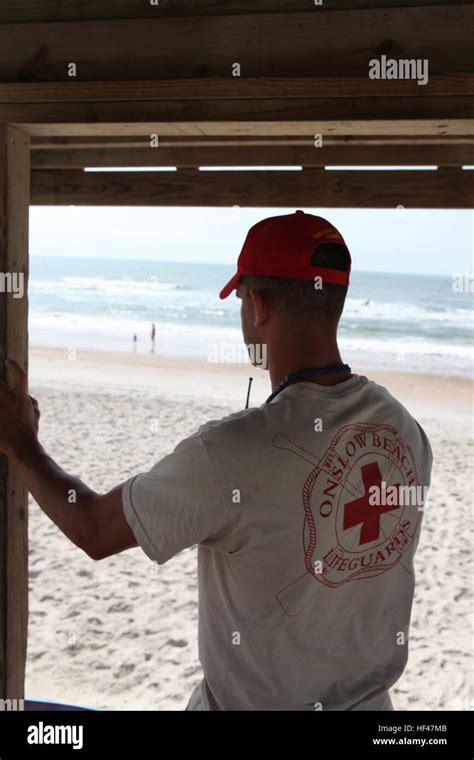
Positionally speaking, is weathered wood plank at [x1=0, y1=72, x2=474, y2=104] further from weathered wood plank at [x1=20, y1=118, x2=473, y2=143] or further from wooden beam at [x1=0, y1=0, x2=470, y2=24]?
wooden beam at [x1=0, y1=0, x2=470, y2=24]

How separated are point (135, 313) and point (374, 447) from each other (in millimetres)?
26637

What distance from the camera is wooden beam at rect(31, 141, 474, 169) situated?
2893mm

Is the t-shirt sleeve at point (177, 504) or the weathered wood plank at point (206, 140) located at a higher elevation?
the weathered wood plank at point (206, 140)

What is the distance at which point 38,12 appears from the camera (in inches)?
70.1

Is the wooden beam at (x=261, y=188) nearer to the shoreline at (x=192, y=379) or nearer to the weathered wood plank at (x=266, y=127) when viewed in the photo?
the weathered wood plank at (x=266, y=127)

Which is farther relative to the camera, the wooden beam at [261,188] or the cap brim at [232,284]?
the wooden beam at [261,188]

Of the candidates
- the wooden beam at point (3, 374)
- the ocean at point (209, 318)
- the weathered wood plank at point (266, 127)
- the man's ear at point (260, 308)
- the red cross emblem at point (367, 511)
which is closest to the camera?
the red cross emblem at point (367, 511)

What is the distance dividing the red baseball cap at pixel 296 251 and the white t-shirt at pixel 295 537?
0.24 m

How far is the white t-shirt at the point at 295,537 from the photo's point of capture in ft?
4.41

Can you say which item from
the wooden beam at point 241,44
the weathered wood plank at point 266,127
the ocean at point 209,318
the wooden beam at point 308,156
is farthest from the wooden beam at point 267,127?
the ocean at point 209,318

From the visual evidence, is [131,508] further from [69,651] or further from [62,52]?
[69,651]

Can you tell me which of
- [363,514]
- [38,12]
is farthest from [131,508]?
[38,12]

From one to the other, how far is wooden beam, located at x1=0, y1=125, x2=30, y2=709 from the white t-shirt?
2.09ft

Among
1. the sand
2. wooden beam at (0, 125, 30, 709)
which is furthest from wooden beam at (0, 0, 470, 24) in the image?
the sand
